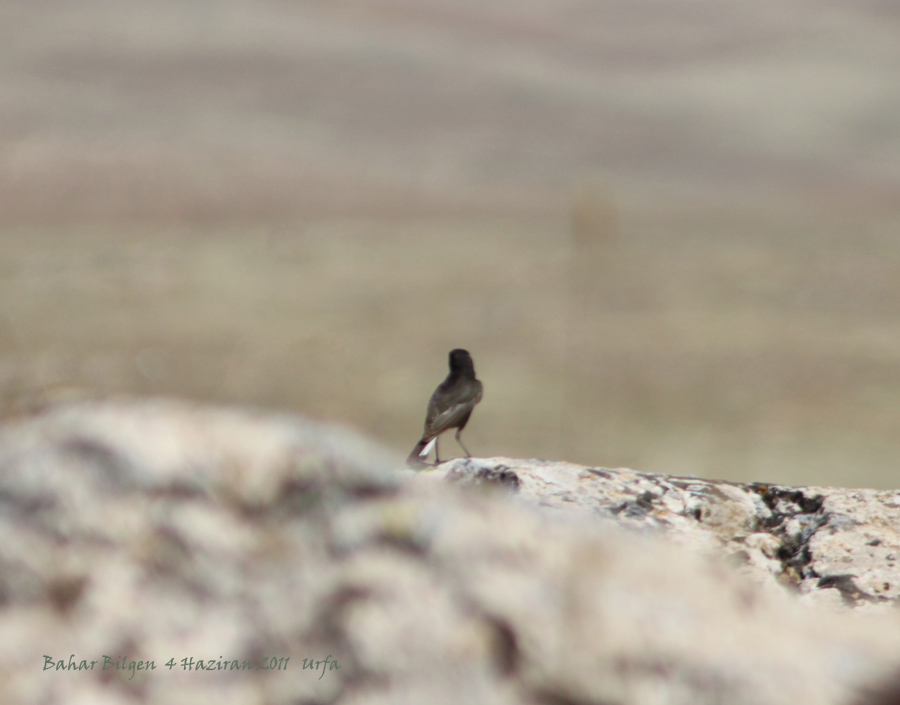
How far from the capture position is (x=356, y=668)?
1.45m

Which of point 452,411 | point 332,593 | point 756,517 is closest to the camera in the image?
point 332,593

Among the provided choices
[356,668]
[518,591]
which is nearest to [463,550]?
[518,591]

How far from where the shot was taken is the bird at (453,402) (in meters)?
5.58

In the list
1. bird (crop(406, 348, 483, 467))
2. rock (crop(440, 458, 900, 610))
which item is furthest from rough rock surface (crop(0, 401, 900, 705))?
bird (crop(406, 348, 483, 467))

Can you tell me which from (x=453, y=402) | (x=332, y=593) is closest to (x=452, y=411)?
(x=453, y=402)

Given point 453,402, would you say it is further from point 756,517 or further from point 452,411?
point 756,517

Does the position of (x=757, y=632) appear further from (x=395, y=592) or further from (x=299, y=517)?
(x=299, y=517)

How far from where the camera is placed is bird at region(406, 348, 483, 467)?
5.58 m

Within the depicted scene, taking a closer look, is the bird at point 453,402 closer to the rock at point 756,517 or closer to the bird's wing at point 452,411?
the bird's wing at point 452,411

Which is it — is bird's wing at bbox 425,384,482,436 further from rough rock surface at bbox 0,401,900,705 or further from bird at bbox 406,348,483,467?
rough rock surface at bbox 0,401,900,705

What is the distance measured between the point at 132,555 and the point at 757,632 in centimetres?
109

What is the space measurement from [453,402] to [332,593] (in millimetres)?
4393

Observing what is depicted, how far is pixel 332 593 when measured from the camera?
4.93ft

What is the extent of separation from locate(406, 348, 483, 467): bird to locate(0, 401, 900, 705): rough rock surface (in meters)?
3.84
